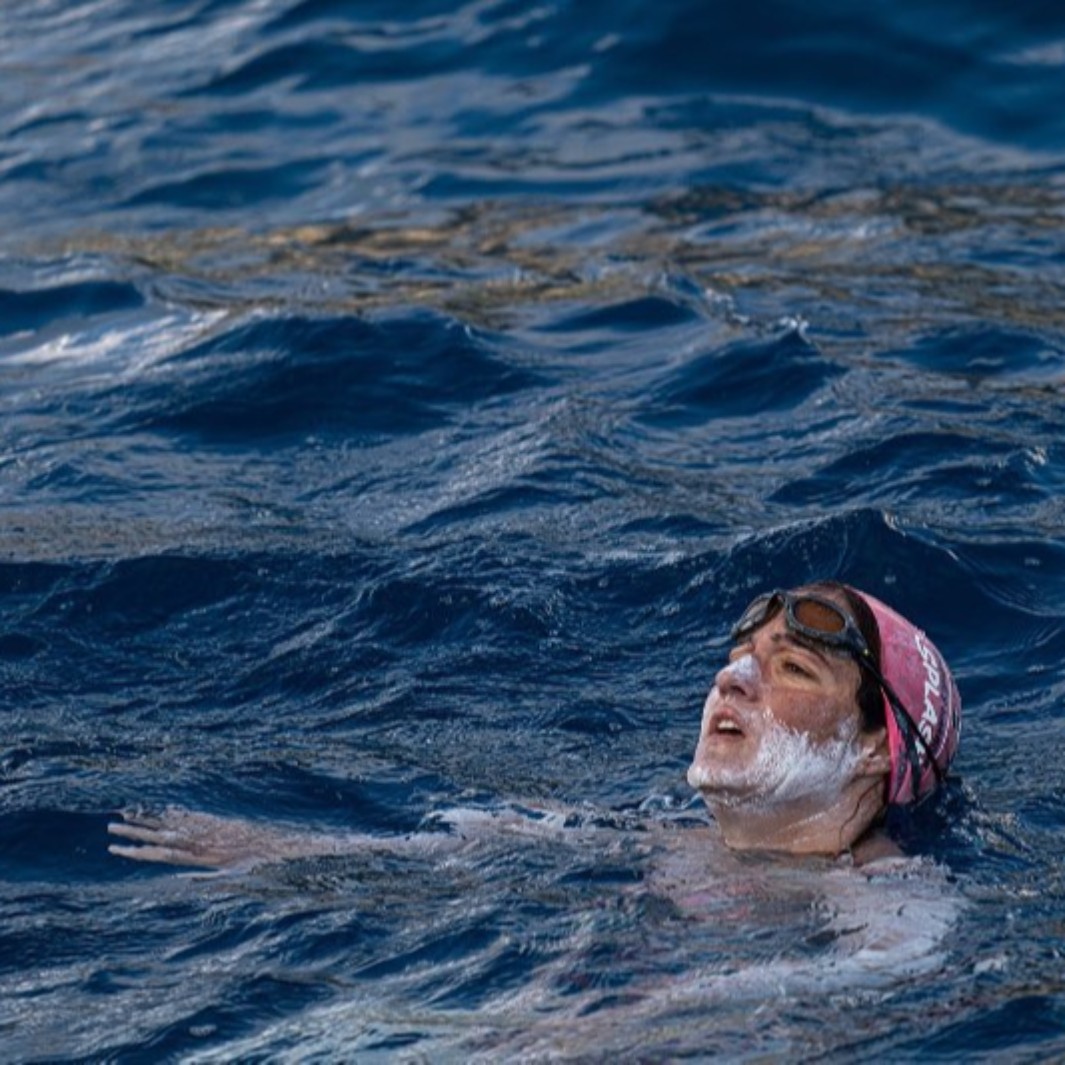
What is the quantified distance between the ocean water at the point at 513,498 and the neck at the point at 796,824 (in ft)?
0.60

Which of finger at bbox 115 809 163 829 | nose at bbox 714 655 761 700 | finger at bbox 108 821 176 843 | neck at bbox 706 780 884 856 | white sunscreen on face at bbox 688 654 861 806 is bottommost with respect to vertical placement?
neck at bbox 706 780 884 856

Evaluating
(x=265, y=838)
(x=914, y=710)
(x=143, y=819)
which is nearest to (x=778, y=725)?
(x=914, y=710)

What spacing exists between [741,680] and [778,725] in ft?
0.60

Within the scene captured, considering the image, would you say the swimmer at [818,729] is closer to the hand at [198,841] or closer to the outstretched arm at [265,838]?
the outstretched arm at [265,838]

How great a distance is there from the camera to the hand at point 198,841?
7453 mm

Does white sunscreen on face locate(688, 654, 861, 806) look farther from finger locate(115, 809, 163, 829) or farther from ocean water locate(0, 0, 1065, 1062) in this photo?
finger locate(115, 809, 163, 829)

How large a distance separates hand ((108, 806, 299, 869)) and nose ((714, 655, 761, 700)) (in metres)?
1.51

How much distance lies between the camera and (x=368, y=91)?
18.5 metres

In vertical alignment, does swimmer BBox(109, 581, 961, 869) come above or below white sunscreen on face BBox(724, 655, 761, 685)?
below

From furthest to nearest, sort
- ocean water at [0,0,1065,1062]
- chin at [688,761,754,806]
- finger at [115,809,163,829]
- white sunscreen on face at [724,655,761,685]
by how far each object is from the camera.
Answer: finger at [115,809,163,829] < white sunscreen on face at [724,655,761,685] < chin at [688,761,754,806] < ocean water at [0,0,1065,1062]

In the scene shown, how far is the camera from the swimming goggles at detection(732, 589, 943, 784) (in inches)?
291

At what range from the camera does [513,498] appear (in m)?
10.8

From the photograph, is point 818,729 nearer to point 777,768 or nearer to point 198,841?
point 777,768

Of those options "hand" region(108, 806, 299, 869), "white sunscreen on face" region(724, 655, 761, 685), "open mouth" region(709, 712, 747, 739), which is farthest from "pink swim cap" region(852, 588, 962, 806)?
"hand" region(108, 806, 299, 869)
